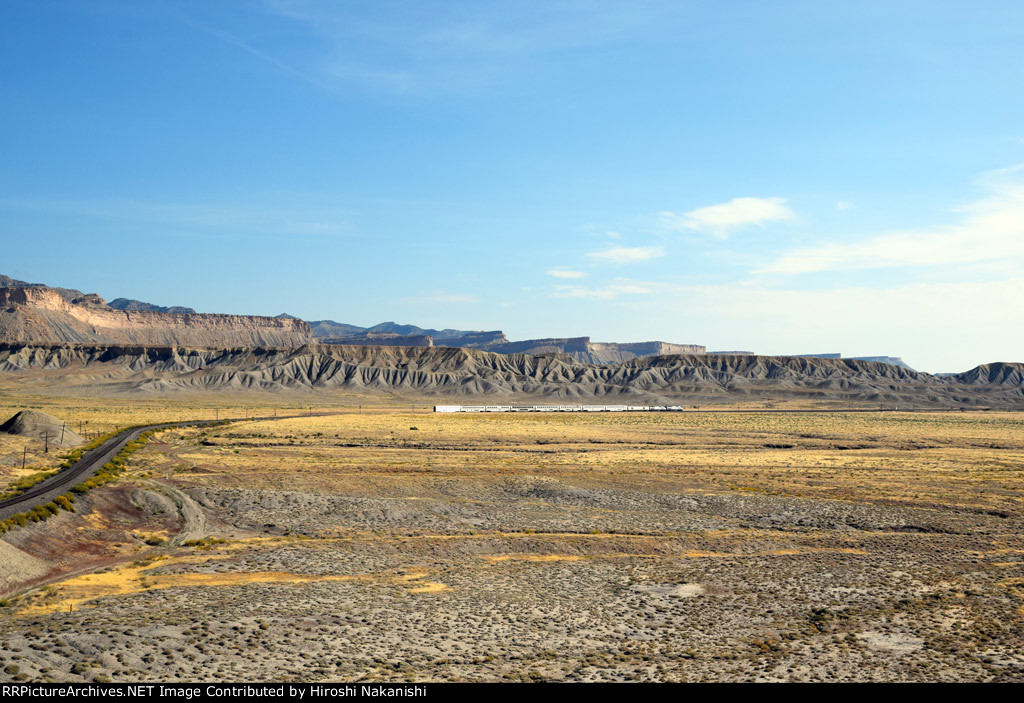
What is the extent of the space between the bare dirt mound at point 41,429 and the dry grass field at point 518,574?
23.6 ft

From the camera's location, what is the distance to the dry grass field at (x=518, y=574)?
17.6 meters

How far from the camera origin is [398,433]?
8231 cm

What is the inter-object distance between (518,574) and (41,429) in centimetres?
5289

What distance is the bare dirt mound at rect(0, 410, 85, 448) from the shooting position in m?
60.4

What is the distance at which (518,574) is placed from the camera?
83.4 feet

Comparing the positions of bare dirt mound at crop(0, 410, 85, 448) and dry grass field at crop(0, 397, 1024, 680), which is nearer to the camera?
dry grass field at crop(0, 397, 1024, 680)

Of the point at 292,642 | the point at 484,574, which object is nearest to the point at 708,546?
the point at 484,574

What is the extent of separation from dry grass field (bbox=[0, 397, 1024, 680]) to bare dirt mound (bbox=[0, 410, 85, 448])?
7180 millimetres

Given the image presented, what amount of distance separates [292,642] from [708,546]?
1716 cm

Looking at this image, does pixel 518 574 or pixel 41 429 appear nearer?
pixel 518 574

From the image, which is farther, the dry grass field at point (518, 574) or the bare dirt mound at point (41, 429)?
the bare dirt mound at point (41, 429)

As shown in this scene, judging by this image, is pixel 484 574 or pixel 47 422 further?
pixel 47 422

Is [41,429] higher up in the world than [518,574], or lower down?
higher up

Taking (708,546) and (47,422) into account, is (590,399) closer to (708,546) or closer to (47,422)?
(47,422)
